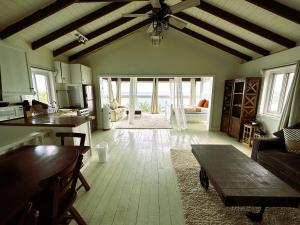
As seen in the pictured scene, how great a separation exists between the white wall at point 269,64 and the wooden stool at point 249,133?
264mm

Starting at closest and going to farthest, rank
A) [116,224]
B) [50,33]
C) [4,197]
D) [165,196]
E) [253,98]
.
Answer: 1. [4,197]
2. [116,224]
3. [165,196]
4. [50,33]
5. [253,98]

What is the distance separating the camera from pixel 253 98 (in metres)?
3.90

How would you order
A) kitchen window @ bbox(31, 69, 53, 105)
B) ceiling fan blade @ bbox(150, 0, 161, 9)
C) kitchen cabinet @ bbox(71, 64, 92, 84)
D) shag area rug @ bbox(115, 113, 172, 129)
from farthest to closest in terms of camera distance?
shag area rug @ bbox(115, 113, 172, 129), kitchen cabinet @ bbox(71, 64, 92, 84), kitchen window @ bbox(31, 69, 53, 105), ceiling fan blade @ bbox(150, 0, 161, 9)

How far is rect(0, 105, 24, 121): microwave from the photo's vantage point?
7.67 feet

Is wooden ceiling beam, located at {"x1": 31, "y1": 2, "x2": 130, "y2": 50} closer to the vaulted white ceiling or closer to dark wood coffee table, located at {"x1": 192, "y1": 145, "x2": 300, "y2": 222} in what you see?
the vaulted white ceiling

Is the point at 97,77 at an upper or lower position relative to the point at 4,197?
upper

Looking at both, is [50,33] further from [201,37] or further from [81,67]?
[201,37]

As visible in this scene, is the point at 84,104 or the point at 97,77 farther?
the point at 97,77

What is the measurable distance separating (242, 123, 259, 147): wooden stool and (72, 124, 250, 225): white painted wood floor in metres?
0.20

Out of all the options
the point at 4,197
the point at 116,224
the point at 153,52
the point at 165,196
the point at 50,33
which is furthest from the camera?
the point at 153,52

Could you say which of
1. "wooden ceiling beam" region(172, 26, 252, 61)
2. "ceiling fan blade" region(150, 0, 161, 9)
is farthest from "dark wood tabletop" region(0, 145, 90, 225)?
"wooden ceiling beam" region(172, 26, 252, 61)

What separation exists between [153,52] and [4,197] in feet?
15.7

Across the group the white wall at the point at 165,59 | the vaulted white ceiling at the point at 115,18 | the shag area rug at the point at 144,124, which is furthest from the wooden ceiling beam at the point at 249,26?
the shag area rug at the point at 144,124

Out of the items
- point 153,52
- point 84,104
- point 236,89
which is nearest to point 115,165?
point 84,104
